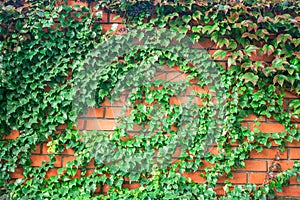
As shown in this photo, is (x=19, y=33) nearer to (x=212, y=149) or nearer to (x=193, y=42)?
(x=193, y=42)

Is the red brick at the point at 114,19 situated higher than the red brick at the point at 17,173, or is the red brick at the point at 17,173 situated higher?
the red brick at the point at 114,19

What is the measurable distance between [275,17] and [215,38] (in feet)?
1.46

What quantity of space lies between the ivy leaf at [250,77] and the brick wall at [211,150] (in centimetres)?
15

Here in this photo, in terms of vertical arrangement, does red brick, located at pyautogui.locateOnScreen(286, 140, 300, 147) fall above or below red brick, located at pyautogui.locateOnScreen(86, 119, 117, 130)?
below

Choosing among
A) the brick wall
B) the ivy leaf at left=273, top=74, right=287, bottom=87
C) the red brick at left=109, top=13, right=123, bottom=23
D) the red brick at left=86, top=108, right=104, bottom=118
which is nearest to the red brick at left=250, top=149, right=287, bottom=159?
the brick wall

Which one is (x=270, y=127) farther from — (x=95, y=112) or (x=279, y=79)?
(x=95, y=112)

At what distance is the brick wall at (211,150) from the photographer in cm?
233

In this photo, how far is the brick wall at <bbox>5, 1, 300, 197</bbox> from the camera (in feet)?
7.64

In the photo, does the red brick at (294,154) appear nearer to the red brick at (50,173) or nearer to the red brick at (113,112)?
the red brick at (113,112)

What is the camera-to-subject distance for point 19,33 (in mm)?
2309

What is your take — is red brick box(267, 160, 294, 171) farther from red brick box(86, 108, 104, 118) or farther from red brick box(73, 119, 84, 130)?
red brick box(73, 119, 84, 130)

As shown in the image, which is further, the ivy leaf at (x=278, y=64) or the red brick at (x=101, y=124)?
the red brick at (x=101, y=124)

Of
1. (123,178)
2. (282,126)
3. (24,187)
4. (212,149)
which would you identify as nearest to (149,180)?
(123,178)

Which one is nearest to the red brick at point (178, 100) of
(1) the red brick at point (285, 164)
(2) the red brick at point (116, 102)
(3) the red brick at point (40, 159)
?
(2) the red brick at point (116, 102)
